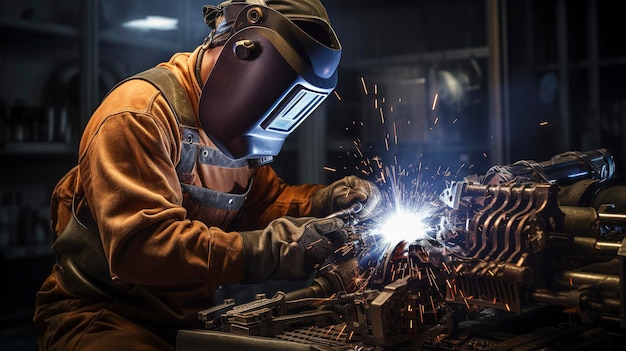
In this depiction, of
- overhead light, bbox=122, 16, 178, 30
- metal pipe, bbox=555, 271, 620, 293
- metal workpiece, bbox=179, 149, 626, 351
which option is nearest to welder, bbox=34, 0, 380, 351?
metal workpiece, bbox=179, 149, 626, 351

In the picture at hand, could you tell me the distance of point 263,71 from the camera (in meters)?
1.97

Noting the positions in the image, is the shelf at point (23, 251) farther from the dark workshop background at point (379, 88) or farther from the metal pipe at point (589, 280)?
the metal pipe at point (589, 280)

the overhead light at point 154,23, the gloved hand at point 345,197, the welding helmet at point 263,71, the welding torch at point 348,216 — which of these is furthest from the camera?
the overhead light at point 154,23

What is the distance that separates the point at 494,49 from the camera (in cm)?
377

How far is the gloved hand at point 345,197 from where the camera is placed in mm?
2431

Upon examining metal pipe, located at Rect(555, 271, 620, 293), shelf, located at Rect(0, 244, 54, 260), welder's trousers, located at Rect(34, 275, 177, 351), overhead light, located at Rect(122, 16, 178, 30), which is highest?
overhead light, located at Rect(122, 16, 178, 30)

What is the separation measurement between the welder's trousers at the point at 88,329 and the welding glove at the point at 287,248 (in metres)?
0.38

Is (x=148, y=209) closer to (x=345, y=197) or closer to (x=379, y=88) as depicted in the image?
(x=345, y=197)

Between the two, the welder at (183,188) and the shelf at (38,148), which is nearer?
the welder at (183,188)

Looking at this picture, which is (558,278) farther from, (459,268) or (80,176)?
(80,176)

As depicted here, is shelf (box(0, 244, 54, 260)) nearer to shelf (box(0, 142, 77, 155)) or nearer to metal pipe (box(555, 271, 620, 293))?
shelf (box(0, 142, 77, 155))

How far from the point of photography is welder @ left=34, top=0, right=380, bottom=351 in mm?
1808

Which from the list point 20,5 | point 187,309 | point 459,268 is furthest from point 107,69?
point 459,268

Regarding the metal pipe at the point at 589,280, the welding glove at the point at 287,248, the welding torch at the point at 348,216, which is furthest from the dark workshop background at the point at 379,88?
the metal pipe at the point at 589,280
